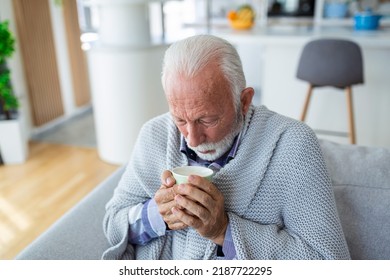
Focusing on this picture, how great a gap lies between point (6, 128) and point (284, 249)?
101 inches

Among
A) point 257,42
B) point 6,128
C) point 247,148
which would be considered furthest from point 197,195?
point 6,128

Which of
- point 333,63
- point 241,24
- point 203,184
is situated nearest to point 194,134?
point 203,184

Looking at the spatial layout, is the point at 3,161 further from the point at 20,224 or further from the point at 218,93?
the point at 218,93

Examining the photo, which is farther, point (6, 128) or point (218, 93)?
point (6, 128)

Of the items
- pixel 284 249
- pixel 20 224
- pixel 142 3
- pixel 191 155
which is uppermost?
pixel 142 3

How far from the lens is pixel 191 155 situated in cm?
102

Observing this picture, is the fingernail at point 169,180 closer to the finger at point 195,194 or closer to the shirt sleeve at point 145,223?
the finger at point 195,194

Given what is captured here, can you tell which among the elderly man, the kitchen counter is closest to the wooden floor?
the elderly man

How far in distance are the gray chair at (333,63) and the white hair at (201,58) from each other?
1464mm

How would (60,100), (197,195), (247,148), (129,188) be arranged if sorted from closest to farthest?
(197,195) → (247,148) → (129,188) → (60,100)

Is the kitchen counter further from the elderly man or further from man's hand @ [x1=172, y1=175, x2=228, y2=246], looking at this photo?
man's hand @ [x1=172, y1=175, x2=228, y2=246]

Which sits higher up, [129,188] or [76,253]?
[129,188]

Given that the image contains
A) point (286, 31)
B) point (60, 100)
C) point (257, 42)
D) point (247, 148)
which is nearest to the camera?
point (247, 148)

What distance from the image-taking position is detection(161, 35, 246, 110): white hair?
0.82 metres
